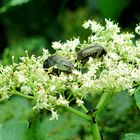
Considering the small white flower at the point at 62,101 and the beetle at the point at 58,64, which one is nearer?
the small white flower at the point at 62,101

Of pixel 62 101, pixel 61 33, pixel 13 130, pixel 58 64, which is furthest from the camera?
pixel 61 33

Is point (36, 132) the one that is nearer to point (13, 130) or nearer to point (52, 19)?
point (13, 130)

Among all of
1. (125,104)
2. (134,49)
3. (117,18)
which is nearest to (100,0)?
(117,18)

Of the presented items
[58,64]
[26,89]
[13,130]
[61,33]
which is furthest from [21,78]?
[61,33]

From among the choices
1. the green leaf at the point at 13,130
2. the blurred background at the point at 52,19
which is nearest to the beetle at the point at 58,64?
the green leaf at the point at 13,130

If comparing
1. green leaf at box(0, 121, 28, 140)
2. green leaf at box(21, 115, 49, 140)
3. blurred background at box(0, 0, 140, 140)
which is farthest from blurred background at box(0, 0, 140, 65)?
green leaf at box(21, 115, 49, 140)

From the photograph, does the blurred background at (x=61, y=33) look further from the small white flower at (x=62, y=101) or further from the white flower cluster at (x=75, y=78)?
the small white flower at (x=62, y=101)

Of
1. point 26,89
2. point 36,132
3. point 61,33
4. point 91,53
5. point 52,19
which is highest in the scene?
point 52,19
